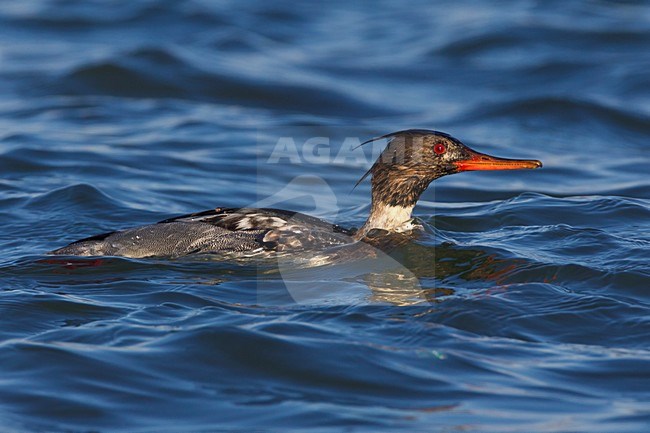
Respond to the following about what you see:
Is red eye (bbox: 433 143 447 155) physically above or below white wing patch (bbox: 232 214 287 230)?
above

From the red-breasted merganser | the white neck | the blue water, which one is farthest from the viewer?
the white neck

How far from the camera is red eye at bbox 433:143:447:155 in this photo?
951 centimetres

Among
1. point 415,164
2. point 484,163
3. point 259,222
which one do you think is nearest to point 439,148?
point 415,164

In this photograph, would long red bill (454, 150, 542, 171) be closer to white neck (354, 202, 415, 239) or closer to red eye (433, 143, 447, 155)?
red eye (433, 143, 447, 155)

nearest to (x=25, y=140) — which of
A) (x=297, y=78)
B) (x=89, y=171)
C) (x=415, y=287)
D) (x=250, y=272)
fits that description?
(x=89, y=171)

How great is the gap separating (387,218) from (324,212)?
191cm

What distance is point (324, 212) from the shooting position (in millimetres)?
11781

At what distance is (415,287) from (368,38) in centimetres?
1160

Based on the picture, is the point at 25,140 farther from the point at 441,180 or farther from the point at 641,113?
the point at 641,113

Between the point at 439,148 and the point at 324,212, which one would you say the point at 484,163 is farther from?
the point at 324,212

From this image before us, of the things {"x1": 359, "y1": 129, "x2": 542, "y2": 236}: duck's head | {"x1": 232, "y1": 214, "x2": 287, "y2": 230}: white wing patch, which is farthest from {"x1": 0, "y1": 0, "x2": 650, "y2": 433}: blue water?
{"x1": 359, "y1": 129, "x2": 542, "y2": 236}: duck's head

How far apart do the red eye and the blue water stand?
37.0 inches

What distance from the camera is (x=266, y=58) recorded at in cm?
1862

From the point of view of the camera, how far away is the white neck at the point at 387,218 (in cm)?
995
